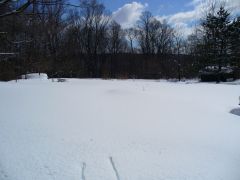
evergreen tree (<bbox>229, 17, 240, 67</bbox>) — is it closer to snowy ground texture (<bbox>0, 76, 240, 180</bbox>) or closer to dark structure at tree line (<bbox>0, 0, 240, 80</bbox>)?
dark structure at tree line (<bbox>0, 0, 240, 80</bbox>)

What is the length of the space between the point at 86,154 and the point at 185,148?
116 centimetres

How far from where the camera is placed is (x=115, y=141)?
10.2 feet

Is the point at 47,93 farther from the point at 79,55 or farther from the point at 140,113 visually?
the point at 79,55

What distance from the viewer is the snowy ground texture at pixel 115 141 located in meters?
2.53

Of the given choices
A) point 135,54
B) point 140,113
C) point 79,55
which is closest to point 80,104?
point 140,113

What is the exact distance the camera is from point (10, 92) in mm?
5773

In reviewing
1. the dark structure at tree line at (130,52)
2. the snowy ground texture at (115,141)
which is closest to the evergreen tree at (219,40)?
the dark structure at tree line at (130,52)

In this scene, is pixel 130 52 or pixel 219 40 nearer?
pixel 219 40

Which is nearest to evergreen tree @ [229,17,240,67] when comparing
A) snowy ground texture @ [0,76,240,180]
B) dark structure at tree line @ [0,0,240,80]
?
dark structure at tree line @ [0,0,240,80]

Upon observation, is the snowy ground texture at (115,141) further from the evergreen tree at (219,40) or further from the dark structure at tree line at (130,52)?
the evergreen tree at (219,40)

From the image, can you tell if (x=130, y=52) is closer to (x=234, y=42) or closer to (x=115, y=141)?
(x=234, y=42)

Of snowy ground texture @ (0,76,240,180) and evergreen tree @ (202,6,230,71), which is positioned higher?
evergreen tree @ (202,6,230,71)

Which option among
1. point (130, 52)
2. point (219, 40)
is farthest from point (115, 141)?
point (130, 52)

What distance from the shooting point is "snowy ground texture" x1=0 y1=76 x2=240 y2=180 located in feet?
8.29
